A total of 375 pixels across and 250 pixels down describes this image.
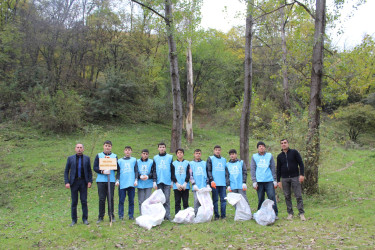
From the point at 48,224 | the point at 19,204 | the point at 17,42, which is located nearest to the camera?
the point at 48,224

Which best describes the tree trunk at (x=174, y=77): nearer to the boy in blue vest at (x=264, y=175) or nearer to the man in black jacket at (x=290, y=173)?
the boy in blue vest at (x=264, y=175)

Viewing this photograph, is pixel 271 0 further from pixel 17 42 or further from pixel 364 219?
pixel 17 42

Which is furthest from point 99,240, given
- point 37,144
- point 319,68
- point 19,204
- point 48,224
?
point 37,144

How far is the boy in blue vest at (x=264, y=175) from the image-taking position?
712 cm

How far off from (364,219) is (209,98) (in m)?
25.7

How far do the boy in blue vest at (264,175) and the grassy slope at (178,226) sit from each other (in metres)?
0.72

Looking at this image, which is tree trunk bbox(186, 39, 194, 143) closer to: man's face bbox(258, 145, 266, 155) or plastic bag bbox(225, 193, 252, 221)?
man's face bbox(258, 145, 266, 155)

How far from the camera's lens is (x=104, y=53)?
2814cm

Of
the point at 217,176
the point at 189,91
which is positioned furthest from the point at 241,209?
the point at 189,91

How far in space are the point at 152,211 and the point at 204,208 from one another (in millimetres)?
1197

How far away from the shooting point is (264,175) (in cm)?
712

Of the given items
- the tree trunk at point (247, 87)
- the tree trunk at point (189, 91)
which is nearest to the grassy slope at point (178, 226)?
the tree trunk at point (247, 87)

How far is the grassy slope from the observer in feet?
18.7

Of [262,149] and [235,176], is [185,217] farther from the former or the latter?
[262,149]
